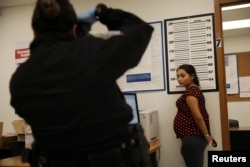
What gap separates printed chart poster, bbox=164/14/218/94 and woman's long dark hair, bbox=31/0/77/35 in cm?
210

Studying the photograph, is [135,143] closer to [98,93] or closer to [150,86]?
[98,93]

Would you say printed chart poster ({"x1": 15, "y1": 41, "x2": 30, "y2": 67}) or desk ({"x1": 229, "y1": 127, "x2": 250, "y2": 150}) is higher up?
printed chart poster ({"x1": 15, "y1": 41, "x2": 30, "y2": 67})

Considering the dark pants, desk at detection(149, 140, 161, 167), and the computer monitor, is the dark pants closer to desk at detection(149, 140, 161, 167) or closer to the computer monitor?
desk at detection(149, 140, 161, 167)

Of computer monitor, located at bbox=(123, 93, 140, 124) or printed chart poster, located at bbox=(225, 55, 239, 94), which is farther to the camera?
printed chart poster, located at bbox=(225, 55, 239, 94)

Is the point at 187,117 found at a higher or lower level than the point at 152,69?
lower

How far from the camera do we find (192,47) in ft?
10.1

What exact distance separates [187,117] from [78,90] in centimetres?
191

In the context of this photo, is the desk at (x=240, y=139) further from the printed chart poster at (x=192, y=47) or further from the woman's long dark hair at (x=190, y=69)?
the woman's long dark hair at (x=190, y=69)

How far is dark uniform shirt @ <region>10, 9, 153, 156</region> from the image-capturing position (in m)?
1.04

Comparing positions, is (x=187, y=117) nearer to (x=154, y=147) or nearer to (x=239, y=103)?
(x=154, y=147)

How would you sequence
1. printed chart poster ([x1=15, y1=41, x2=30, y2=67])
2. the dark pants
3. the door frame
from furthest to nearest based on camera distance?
printed chart poster ([x1=15, y1=41, x2=30, y2=67]) → the door frame → the dark pants

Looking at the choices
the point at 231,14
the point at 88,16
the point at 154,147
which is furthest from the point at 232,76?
the point at 88,16

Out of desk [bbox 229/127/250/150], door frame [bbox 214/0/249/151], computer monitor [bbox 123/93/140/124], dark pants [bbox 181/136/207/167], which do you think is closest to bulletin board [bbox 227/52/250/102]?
desk [bbox 229/127/250/150]

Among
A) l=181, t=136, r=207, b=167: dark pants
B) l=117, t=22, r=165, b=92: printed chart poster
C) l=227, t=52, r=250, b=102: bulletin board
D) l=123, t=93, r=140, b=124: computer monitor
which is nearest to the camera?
l=181, t=136, r=207, b=167: dark pants
